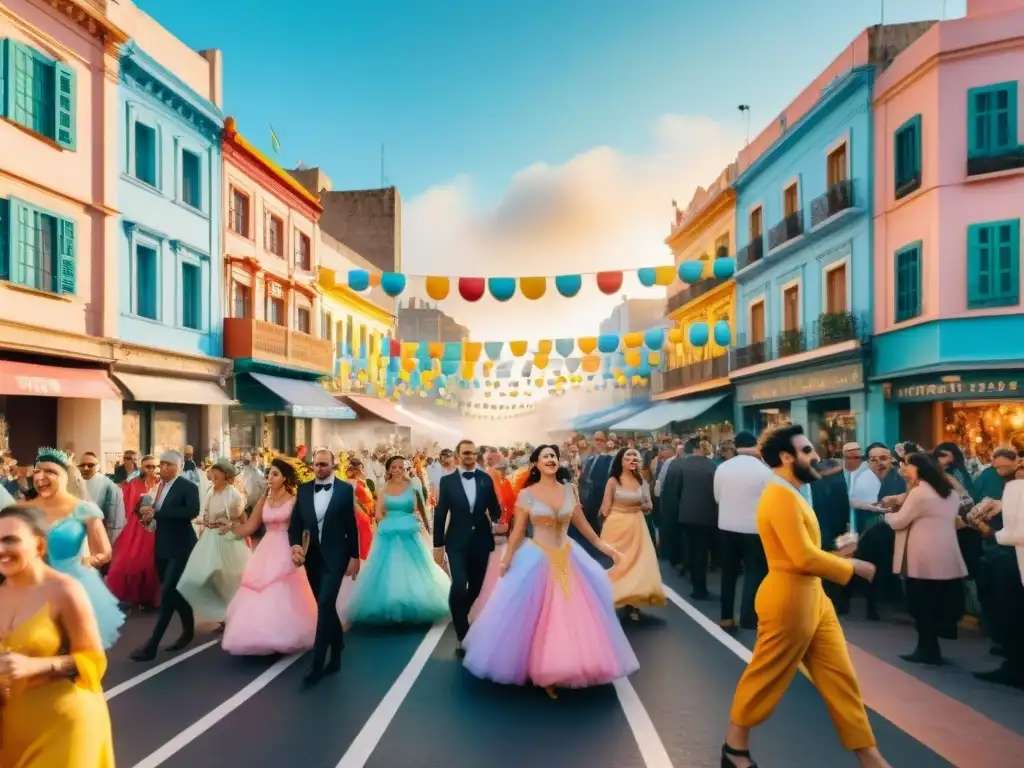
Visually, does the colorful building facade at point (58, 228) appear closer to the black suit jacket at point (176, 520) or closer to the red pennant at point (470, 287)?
the red pennant at point (470, 287)

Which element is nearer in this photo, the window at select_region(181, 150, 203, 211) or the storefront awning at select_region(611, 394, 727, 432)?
the window at select_region(181, 150, 203, 211)

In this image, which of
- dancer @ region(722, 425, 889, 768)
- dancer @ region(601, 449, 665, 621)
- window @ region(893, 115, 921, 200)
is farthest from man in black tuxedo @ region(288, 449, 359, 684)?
window @ region(893, 115, 921, 200)

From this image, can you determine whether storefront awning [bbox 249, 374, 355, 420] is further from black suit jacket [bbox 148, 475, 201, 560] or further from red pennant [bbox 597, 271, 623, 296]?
black suit jacket [bbox 148, 475, 201, 560]

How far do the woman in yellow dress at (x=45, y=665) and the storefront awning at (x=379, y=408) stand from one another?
31595 millimetres

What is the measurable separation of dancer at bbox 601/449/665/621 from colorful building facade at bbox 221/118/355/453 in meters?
16.9

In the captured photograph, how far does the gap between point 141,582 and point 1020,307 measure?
58.1 feet

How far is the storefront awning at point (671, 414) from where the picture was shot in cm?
3122

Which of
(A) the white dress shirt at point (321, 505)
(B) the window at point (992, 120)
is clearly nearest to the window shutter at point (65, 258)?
(A) the white dress shirt at point (321, 505)

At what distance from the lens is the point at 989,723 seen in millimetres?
5758

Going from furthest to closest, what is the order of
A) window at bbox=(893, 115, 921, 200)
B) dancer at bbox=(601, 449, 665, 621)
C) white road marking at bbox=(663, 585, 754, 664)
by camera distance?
window at bbox=(893, 115, 921, 200) → dancer at bbox=(601, 449, 665, 621) → white road marking at bbox=(663, 585, 754, 664)

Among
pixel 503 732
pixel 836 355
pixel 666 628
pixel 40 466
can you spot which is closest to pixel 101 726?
pixel 503 732

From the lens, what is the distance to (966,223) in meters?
18.6

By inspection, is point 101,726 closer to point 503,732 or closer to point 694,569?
point 503,732

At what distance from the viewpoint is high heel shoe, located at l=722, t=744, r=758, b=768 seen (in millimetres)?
4668
